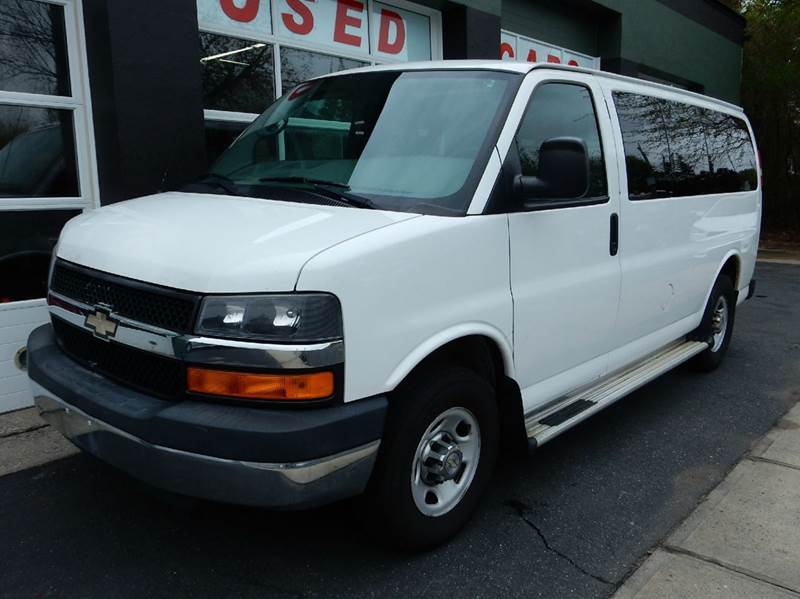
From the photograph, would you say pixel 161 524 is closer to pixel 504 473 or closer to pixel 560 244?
pixel 504 473

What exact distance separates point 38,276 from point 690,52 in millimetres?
14454

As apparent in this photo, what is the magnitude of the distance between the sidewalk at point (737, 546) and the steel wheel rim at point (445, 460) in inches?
31.3

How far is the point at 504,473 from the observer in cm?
398

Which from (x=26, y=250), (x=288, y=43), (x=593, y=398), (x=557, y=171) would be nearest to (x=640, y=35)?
(x=288, y=43)

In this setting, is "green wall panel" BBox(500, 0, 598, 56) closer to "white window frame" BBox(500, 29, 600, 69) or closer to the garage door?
"white window frame" BBox(500, 29, 600, 69)

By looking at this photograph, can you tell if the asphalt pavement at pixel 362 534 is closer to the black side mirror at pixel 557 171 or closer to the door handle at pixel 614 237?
the door handle at pixel 614 237

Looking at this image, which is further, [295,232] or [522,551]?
[522,551]

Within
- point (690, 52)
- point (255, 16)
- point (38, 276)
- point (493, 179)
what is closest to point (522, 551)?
point (493, 179)

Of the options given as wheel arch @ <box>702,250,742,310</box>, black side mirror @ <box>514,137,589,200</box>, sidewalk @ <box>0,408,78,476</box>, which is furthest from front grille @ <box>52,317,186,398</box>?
wheel arch @ <box>702,250,742,310</box>

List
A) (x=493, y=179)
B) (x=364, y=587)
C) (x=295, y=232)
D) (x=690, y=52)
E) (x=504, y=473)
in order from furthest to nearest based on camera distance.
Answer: (x=690, y=52)
(x=504, y=473)
(x=493, y=179)
(x=364, y=587)
(x=295, y=232)

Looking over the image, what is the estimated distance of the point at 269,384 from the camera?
8.12 ft

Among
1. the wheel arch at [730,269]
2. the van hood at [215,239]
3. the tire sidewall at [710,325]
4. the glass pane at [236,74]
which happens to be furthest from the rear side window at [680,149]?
the glass pane at [236,74]

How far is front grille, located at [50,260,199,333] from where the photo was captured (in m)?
2.56

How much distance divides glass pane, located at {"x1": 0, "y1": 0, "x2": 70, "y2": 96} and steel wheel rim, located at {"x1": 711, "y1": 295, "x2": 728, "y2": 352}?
542 cm
